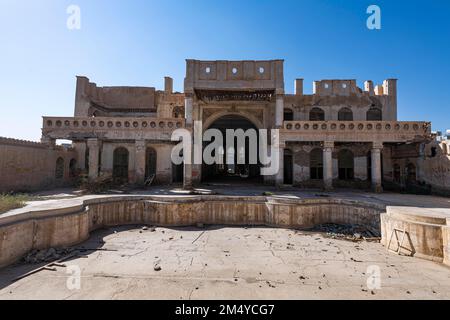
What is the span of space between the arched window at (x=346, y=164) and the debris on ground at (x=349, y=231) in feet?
30.8

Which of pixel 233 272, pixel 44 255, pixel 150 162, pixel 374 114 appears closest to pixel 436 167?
pixel 374 114

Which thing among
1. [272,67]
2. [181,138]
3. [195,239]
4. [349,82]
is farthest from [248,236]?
[349,82]

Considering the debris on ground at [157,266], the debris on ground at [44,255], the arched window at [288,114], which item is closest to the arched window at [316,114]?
the arched window at [288,114]

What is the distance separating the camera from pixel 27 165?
14617mm

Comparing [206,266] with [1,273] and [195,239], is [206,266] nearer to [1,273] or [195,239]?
[195,239]

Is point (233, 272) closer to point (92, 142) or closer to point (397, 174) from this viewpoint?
point (92, 142)

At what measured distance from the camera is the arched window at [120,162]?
1980cm

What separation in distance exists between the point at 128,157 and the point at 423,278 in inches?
784

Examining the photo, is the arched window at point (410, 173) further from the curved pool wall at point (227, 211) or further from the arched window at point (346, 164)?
the curved pool wall at point (227, 211)

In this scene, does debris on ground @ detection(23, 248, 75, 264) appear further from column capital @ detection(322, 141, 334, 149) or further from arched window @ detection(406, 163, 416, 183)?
arched window @ detection(406, 163, 416, 183)

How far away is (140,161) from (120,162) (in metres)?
3.31

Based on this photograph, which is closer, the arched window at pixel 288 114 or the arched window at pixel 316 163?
the arched window at pixel 316 163

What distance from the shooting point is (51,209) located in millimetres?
8656

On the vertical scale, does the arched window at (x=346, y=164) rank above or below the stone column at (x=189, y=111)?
below
